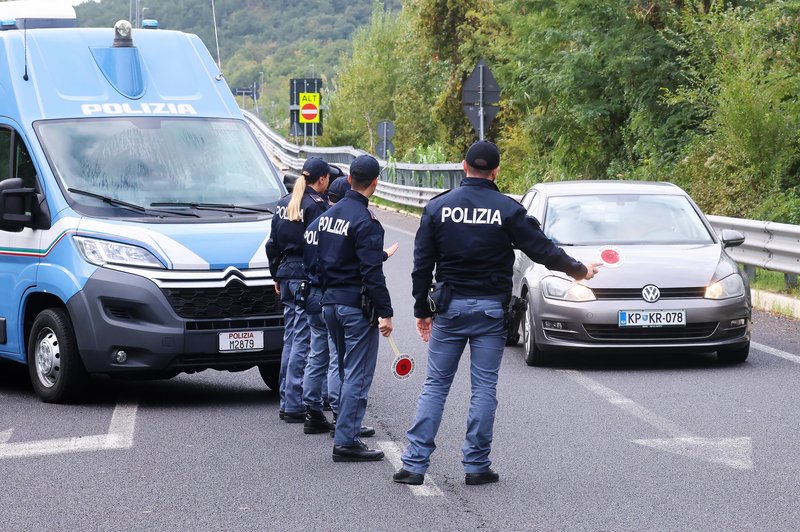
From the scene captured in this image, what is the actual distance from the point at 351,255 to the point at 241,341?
212 centimetres

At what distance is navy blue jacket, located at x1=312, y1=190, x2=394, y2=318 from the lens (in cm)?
810

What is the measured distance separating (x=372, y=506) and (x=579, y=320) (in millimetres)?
4926

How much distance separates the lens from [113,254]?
999 centimetres

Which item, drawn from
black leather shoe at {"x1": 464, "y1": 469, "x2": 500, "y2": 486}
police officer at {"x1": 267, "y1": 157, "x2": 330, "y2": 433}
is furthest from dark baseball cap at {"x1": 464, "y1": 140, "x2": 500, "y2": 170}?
police officer at {"x1": 267, "y1": 157, "x2": 330, "y2": 433}

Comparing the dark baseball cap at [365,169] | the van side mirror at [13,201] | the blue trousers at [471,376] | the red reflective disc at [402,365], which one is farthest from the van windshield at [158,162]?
the blue trousers at [471,376]

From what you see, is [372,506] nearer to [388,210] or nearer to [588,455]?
[588,455]

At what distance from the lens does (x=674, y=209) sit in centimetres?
1307

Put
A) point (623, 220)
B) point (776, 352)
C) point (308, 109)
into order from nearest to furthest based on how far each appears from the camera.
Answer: point (776, 352) < point (623, 220) < point (308, 109)

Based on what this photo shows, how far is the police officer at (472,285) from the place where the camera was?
7.59 m

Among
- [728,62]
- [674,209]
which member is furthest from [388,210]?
[674,209]

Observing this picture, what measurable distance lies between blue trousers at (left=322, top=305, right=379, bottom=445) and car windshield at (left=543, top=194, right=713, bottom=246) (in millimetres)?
4623

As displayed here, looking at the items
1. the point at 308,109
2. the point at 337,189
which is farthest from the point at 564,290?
the point at 308,109

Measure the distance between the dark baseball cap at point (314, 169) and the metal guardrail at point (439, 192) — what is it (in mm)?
4084

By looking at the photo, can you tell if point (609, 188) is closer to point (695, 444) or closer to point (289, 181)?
point (289, 181)
